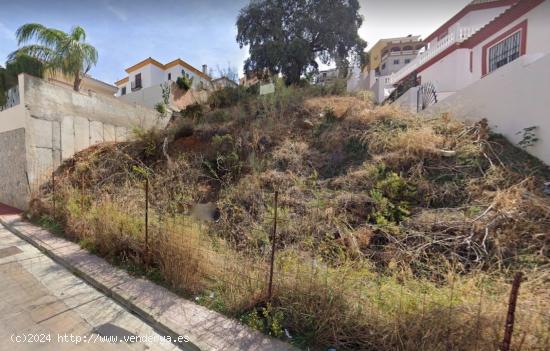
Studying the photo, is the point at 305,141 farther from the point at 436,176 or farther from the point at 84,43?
the point at 84,43

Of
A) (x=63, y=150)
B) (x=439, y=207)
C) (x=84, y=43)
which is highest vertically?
(x=84, y=43)

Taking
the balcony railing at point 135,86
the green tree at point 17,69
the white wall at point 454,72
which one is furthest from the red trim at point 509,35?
the balcony railing at point 135,86

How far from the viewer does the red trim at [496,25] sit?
8.19 metres

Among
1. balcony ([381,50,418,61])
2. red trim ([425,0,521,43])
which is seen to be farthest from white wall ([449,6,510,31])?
balcony ([381,50,418,61])

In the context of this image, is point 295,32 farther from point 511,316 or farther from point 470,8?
point 511,316

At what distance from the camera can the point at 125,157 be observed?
313 inches

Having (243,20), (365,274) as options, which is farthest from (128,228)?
(243,20)

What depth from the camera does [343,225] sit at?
4.00 metres

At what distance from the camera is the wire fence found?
1.79 meters

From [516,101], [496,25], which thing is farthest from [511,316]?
[496,25]

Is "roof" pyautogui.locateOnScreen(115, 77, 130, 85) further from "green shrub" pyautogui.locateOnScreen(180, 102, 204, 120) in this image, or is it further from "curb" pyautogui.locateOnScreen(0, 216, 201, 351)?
"curb" pyautogui.locateOnScreen(0, 216, 201, 351)

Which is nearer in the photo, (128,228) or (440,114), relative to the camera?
(128,228)

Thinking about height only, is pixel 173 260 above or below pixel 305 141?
below

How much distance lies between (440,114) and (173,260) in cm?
711
